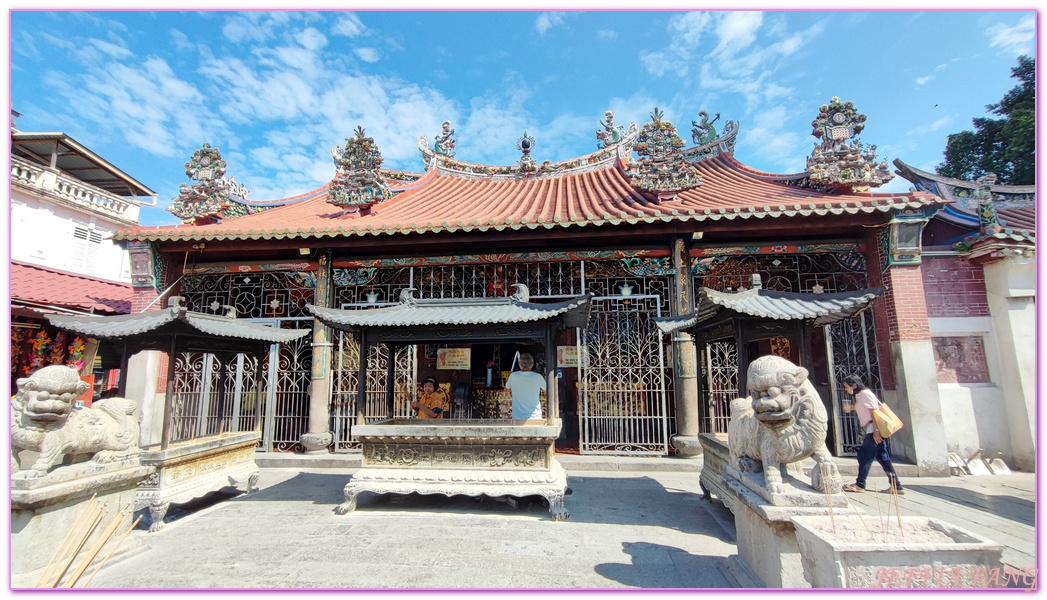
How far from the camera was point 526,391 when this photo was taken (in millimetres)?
5738

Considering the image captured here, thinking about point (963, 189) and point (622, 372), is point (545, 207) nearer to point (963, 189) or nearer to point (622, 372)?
point (622, 372)

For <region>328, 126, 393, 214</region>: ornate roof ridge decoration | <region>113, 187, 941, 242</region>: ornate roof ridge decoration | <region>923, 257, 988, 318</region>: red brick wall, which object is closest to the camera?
<region>113, 187, 941, 242</region>: ornate roof ridge decoration

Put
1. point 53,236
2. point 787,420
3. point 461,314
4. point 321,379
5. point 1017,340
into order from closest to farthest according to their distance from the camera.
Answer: point 787,420 < point 461,314 < point 1017,340 < point 321,379 < point 53,236

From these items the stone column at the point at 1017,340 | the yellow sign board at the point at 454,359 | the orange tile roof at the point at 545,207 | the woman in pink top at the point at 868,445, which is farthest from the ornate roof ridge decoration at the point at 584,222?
the yellow sign board at the point at 454,359

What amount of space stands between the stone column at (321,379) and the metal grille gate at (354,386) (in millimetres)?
167

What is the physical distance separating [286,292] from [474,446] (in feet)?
19.8

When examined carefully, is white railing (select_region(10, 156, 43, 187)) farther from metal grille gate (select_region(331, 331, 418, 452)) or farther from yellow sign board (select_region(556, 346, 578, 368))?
yellow sign board (select_region(556, 346, 578, 368))

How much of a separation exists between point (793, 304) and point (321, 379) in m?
7.11

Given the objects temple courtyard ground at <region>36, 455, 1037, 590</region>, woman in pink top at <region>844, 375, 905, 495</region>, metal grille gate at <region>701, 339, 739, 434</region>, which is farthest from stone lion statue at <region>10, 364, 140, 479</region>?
woman in pink top at <region>844, 375, 905, 495</region>

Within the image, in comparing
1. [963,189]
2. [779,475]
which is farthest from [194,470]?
[963,189]

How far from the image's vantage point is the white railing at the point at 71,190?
10953 millimetres

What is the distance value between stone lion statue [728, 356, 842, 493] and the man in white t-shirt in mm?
2738

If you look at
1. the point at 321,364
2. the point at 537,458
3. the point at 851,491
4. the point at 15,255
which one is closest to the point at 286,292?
the point at 321,364

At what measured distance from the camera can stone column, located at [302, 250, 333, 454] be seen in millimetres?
7781
